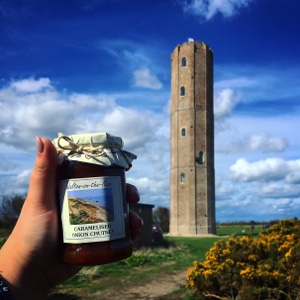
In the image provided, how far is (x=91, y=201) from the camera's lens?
222cm

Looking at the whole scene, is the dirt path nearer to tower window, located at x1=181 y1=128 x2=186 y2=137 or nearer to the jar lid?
the jar lid

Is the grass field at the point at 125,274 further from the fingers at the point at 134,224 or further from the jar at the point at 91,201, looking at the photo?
the jar at the point at 91,201

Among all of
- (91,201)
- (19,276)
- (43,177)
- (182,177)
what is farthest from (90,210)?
(182,177)

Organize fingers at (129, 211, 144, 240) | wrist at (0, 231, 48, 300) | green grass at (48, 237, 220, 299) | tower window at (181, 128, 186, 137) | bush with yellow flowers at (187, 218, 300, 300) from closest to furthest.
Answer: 1. wrist at (0, 231, 48, 300)
2. fingers at (129, 211, 144, 240)
3. bush with yellow flowers at (187, 218, 300, 300)
4. green grass at (48, 237, 220, 299)
5. tower window at (181, 128, 186, 137)

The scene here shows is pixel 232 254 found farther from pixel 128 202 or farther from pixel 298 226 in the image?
pixel 128 202

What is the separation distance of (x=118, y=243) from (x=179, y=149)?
40.2 m

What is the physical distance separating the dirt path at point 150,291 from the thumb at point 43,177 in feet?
28.6

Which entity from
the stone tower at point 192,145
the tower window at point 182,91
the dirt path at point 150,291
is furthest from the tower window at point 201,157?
the dirt path at point 150,291

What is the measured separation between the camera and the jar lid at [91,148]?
2.28 meters

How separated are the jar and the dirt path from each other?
867 cm

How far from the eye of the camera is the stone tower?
136ft

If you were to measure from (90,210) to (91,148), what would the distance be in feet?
1.17

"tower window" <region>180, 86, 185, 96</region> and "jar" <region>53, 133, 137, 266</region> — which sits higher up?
"tower window" <region>180, 86, 185, 96</region>

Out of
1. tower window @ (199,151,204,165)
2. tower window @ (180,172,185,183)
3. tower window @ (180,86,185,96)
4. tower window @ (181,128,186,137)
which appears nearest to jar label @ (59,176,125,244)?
tower window @ (180,172,185,183)
